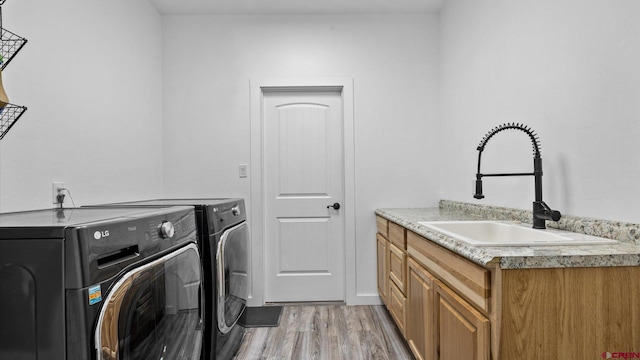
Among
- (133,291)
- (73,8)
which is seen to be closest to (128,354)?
(133,291)

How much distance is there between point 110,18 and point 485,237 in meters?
2.69

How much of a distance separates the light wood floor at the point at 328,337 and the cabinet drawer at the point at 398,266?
394mm

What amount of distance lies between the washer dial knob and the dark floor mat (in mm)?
1431

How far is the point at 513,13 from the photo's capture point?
1.87 metres

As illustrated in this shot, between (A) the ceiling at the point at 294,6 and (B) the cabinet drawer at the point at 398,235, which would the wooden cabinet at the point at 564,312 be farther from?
(A) the ceiling at the point at 294,6

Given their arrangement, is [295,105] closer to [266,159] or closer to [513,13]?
[266,159]

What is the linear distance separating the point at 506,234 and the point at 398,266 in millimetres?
712

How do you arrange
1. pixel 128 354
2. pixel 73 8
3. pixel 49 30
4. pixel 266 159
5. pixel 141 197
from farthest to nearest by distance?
pixel 266 159 < pixel 141 197 < pixel 73 8 < pixel 49 30 < pixel 128 354

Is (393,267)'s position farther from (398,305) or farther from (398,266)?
(398,305)

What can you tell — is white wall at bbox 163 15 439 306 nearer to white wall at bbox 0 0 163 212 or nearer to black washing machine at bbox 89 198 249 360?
white wall at bbox 0 0 163 212

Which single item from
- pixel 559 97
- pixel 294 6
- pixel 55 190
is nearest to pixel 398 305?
pixel 559 97

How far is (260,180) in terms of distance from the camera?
2.86m

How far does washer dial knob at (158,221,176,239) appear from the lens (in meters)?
1.14

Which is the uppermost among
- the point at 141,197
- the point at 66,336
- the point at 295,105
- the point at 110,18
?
the point at 110,18
